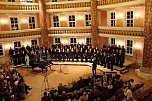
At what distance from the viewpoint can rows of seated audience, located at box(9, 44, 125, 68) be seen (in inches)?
800

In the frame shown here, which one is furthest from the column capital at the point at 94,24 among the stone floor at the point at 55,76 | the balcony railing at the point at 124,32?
the stone floor at the point at 55,76

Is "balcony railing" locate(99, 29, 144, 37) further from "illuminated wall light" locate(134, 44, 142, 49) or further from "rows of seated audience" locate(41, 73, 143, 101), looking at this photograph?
"rows of seated audience" locate(41, 73, 143, 101)

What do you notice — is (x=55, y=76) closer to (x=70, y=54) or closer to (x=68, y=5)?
(x=70, y=54)

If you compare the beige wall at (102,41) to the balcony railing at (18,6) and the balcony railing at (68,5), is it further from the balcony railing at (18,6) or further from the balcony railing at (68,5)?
the balcony railing at (18,6)

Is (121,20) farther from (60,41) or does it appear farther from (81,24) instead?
(60,41)

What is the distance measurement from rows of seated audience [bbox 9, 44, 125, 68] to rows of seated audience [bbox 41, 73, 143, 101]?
19.4 feet

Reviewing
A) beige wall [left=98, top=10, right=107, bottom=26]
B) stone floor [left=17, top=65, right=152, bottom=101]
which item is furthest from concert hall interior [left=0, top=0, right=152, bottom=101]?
beige wall [left=98, top=10, right=107, bottom=26]

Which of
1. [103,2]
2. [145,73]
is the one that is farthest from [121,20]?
[145,73]

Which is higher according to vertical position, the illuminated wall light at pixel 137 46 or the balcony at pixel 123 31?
the balcony at pixel 123 31

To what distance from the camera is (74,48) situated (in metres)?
23.3

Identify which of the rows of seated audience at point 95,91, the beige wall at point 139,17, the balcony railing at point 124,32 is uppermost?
the beige wall at point 139,17

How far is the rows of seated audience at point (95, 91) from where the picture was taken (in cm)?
1170

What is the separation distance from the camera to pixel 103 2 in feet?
73.9

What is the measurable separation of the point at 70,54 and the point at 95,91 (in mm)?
11433
